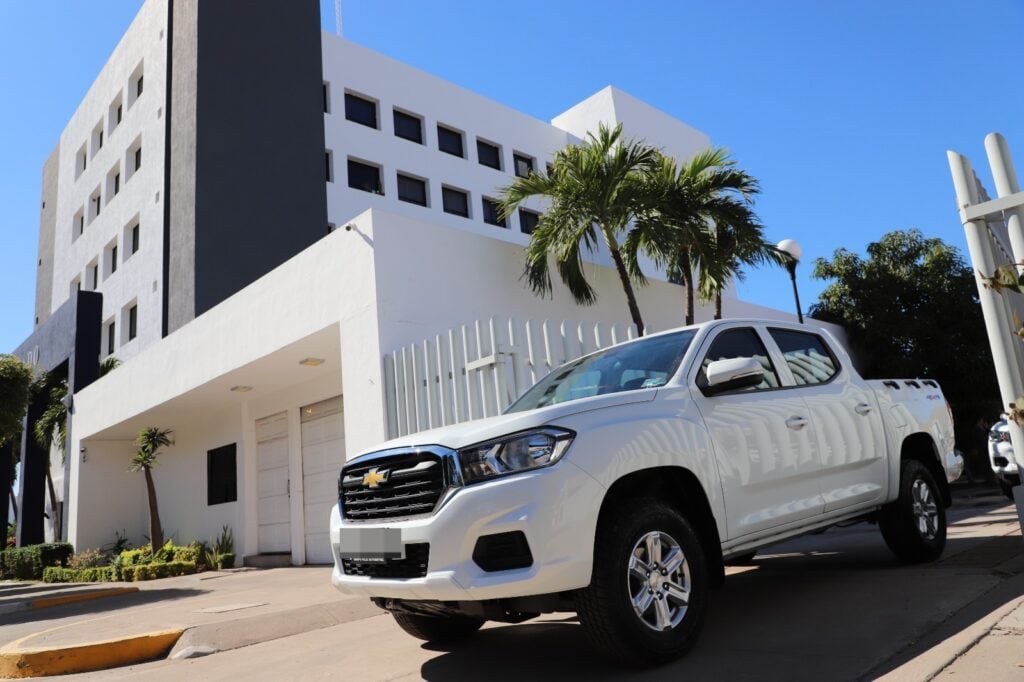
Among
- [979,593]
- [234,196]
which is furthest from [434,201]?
[979,593]

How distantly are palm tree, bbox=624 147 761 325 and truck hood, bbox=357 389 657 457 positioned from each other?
7486 millimetres

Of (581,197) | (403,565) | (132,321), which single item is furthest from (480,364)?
(132,321)

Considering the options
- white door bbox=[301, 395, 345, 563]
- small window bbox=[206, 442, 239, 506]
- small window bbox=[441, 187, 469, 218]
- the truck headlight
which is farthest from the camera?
small window bbox=[441, 187, 469, 218]

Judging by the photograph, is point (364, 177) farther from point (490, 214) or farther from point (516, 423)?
point (516, 423)

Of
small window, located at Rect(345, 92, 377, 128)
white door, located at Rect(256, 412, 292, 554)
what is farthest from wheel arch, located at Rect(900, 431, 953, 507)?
small window, located at Rect(345, 92, 377, 128)

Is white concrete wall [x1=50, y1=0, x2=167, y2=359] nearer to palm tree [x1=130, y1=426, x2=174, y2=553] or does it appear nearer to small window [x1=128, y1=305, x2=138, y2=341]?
small window [x1=128, y1=305, x2=138, y2=341]

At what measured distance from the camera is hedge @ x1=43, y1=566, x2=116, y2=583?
1558 centimetres

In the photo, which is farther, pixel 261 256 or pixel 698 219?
pixel 261 256

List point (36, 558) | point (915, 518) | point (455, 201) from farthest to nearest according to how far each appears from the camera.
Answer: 1. point (455, 201)
2. point (36, 558)
3. point (915, 518)

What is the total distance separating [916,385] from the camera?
20.1ft

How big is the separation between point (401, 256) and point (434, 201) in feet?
55.2

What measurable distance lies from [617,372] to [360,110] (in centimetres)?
2249

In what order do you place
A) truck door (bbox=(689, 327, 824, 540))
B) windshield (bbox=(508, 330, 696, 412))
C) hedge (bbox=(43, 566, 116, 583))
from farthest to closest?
hedge (bbox=(43, 566, 116, 583)), windshield (bbox=(508, 330, 696, 412)), truck door (bbox=(689, 327, 824, 540))

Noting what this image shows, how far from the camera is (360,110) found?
2498 cm
